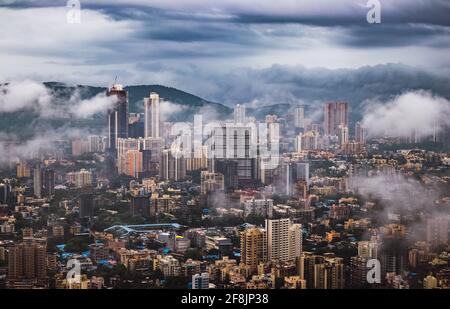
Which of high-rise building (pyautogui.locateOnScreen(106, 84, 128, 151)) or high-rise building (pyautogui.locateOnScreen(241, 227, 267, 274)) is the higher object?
high-rise building (pyautogui.locateOnScreen(106, 84, 128, 151))

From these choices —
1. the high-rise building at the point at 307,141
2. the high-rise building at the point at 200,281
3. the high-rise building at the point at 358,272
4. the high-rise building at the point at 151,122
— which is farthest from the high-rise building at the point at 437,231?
the high-rise building at the point at 151,122

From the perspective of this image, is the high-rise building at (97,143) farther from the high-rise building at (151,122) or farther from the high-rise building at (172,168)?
the high-rise building at (172,168)

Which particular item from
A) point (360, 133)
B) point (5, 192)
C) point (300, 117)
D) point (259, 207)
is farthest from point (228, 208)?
point (5, 192)

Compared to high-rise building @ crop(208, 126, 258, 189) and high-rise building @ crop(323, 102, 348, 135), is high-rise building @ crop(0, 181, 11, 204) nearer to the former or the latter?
high-rise building @ crop(208, 126, 258, 189)

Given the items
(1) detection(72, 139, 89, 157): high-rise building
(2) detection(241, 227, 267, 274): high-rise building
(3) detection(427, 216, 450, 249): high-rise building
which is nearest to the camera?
(2) detection(241, 227, 267, 274): high-rise building

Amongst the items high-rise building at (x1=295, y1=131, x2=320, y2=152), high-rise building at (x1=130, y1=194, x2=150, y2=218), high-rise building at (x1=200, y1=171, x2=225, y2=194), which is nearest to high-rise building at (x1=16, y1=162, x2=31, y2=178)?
high-rise building at (x1=130, y1=194, x2=150, y2=218)

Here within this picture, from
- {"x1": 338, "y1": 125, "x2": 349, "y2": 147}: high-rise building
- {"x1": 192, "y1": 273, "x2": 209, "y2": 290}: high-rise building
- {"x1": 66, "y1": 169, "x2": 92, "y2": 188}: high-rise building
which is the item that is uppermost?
{"x1": 338, "y1": 125, "x2": 349, "y2": 147}: high-rise building

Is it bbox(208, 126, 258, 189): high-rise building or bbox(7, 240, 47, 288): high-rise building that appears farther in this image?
bbox(208, 126, 258, 189): high-rise building
